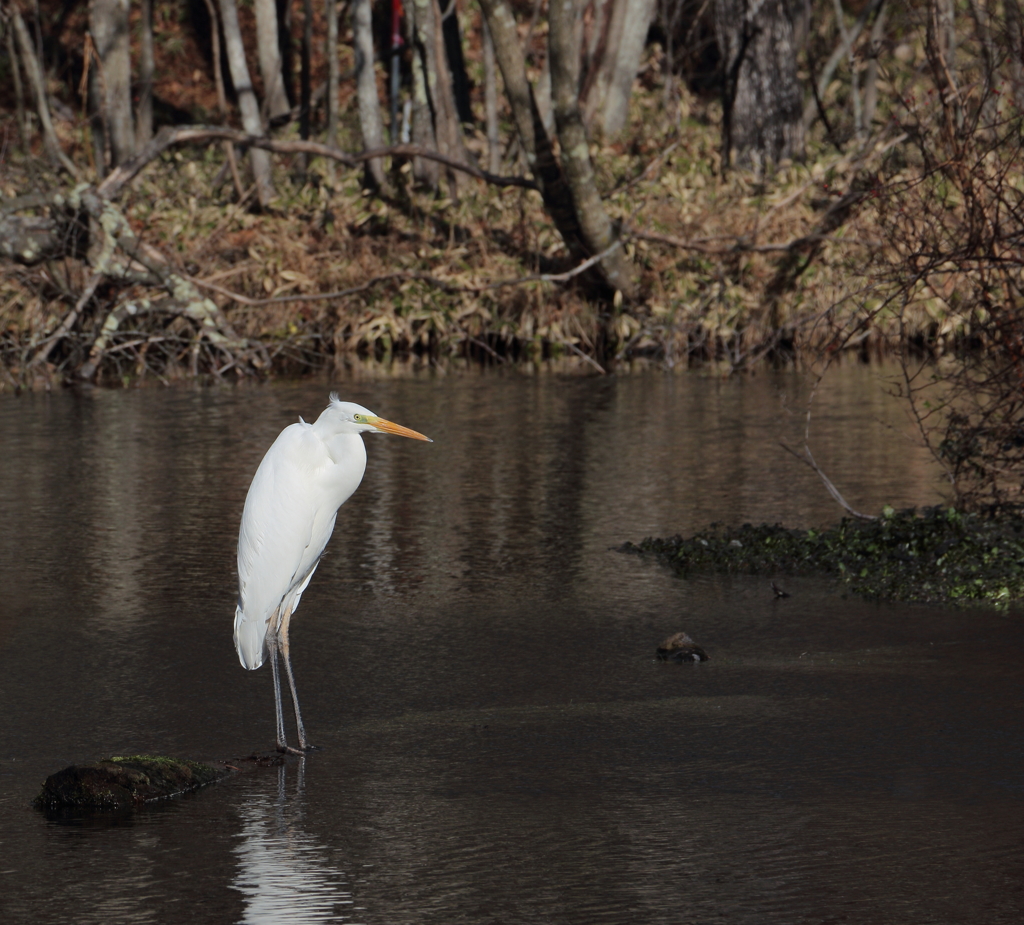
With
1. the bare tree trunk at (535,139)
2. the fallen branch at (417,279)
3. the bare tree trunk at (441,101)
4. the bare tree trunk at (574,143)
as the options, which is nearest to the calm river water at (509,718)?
the fallen branch at (417,279)

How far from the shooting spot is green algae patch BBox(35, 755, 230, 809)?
4.80 meters

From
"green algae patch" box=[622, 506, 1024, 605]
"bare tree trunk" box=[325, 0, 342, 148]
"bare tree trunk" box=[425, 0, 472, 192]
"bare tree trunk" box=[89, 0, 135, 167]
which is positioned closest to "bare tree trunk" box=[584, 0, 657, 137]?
"bare tree trunk" box=[425, 0, 472, 192]

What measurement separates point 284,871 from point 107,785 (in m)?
0.81

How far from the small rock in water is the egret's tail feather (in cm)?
182

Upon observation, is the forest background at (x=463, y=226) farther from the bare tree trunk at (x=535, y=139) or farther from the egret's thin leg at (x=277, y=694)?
the egret's thin leg at (x=277, y=694)

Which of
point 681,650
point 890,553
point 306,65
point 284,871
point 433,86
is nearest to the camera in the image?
point 284,871

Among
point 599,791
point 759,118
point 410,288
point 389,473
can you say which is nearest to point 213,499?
point 389,473

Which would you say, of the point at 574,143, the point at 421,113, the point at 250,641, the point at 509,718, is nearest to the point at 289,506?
A: the point at 250,641

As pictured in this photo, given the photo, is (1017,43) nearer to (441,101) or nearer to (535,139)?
(535,139)

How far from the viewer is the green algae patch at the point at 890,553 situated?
7.75 m

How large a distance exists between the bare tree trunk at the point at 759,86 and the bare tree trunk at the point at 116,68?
9382mm

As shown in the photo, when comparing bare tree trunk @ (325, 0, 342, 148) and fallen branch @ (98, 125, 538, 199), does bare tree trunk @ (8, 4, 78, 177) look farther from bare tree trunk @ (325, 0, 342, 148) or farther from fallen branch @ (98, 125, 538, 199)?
fallen branch @ (98, 125, 538, 199)

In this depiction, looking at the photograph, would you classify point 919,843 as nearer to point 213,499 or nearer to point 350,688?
point 350,688

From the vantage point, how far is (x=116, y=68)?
2188cm
